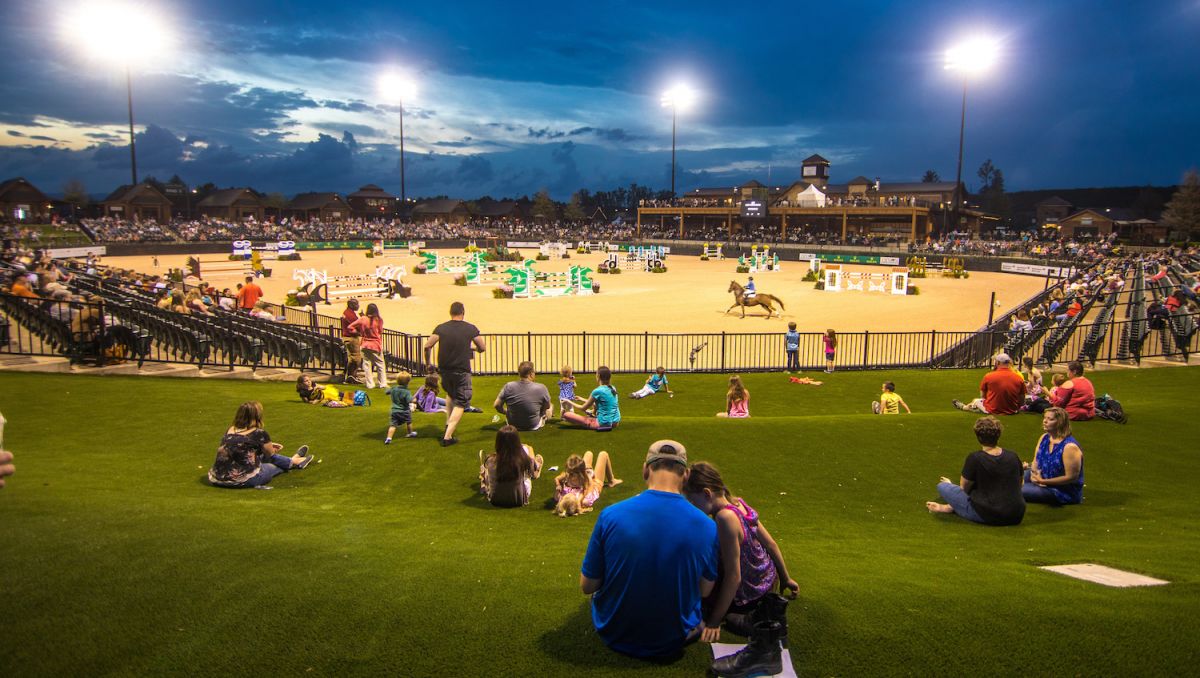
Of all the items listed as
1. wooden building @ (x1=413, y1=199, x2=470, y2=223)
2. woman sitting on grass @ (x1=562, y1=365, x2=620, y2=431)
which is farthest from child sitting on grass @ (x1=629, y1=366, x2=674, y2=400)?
wooden building @ (x1=413, y1=199, x2=470, y2=223)

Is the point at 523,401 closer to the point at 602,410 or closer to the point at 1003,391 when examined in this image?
the point at 602,410

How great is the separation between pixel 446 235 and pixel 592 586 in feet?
327

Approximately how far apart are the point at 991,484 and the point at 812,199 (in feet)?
283

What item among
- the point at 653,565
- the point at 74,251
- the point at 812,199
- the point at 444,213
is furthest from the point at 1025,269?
the point at 444,213

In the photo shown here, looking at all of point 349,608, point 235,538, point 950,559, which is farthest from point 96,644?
point 950,559

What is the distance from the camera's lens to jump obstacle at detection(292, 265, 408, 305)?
33938mm

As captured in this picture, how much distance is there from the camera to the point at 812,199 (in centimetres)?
8750

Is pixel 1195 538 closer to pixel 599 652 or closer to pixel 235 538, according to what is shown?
pixel 599 652

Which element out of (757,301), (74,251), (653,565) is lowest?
(653,565)

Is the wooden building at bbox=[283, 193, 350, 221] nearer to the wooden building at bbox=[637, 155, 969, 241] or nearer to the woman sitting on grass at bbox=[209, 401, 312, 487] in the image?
the wooden building at bbox=[637, 155, 969, 241]

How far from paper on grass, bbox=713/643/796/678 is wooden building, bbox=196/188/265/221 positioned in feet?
354

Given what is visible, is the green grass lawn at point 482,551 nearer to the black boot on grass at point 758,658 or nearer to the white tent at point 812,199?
the black boot on grass at point 758,658

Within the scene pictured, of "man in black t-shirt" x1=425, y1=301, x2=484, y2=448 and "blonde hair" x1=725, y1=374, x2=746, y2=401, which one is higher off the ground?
"man in black t-shirt" x1=425, y1=301, x2=484, y2=448

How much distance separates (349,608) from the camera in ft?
14.2
